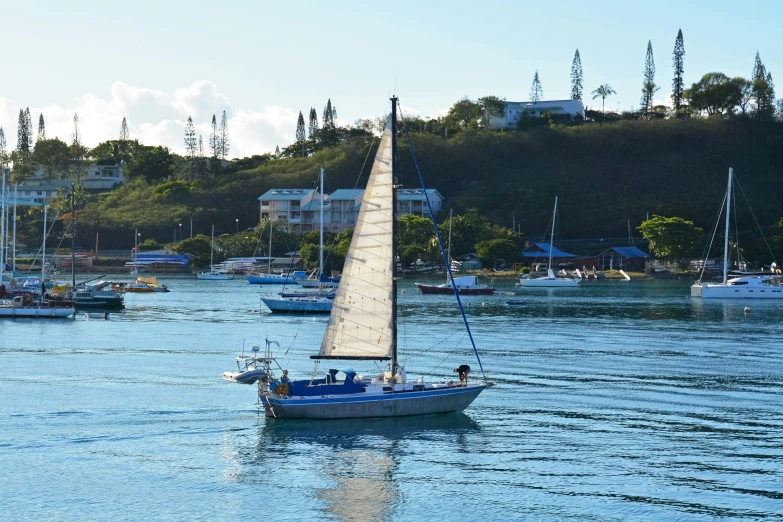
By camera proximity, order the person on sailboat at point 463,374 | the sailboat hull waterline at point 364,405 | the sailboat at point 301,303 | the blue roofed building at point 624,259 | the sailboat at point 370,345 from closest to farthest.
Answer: the sailboat hull waterline at point 364,405, the sailboat at point 370,345, the person on sailboat at point 463,374, the sailboat at point 301,303, the blue roofed building at point 624,259

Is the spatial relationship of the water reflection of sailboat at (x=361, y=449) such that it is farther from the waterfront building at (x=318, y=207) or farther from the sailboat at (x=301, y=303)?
the waterfront building at (x=318, y=207)

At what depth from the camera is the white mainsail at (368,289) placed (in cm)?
3834

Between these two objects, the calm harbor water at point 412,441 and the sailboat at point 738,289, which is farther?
the sailboat at point 738,289

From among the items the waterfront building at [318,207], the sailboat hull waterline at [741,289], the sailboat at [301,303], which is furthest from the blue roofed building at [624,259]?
the sailboat at [301,303]

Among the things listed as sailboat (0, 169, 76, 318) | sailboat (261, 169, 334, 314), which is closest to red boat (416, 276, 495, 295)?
sailboat (261, 169, 334, 314)

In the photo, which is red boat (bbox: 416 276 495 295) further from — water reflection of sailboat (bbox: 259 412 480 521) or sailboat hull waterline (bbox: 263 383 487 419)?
sailboat hull waterline (bbox: 263 383 487 419)

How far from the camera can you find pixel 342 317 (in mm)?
39250

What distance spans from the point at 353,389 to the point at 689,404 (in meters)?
15.9

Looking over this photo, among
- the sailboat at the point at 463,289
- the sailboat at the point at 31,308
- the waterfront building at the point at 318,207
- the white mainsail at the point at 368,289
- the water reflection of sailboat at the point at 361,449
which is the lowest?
the water reflection of sailboat at the point at 361,449

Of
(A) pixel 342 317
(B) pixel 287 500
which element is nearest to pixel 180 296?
(A) pixel 342 317

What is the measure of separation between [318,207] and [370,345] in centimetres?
15302

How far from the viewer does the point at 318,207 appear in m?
191

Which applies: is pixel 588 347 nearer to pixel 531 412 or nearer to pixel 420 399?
pixel 531 412

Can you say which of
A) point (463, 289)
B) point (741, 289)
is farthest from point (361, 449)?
point (741, 289)
